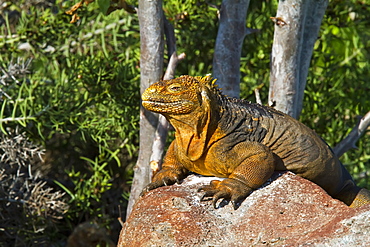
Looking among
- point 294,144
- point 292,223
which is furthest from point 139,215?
point 294,144

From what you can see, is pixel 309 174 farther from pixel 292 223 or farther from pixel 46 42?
pixel 46 42

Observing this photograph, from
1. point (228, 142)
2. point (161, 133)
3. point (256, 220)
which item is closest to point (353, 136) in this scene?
point (161, 133)

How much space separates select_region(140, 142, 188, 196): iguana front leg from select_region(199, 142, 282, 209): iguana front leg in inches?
14.0

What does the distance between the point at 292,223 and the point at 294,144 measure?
2.73ft

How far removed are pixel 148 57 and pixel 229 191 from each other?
6.40 feet

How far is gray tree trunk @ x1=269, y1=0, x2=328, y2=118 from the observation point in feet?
17.1

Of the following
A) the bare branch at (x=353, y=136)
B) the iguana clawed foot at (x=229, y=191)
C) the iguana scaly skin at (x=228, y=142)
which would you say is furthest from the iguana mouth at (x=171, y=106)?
the bare branch at (x=353, y=136)

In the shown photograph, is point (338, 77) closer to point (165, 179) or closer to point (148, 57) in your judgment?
point (148, 57)

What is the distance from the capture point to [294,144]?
4.24m

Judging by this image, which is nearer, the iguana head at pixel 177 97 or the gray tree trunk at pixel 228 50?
the iguana head at pixel 177 97

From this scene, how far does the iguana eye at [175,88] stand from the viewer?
156 inches

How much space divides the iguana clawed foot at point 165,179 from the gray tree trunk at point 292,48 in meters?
1.53

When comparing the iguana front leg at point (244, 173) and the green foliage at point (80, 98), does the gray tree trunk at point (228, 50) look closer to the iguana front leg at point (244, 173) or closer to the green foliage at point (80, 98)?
the green foliage at point (80, 98)

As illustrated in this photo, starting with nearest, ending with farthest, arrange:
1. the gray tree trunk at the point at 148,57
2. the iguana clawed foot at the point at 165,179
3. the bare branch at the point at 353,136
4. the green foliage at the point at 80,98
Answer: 1. the iguana clawed foot at the point at 165,179
2. the gray tree trunk at the point at 148,57
3. the bare branch at the point at 353,136
4. the green foliage at the point at 80,98
